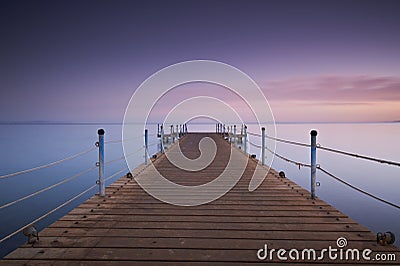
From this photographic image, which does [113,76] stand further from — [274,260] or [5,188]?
[274,260]

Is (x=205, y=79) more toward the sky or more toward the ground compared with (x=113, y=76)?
more toward the ground

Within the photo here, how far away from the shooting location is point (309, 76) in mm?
19750

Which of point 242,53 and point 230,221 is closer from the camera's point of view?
point 230,221

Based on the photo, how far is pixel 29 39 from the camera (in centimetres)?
1389

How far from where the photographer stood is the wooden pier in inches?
83.7

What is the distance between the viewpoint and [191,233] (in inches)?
103

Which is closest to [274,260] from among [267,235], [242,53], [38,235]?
Result: [267,235]

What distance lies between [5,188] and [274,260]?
12.7 meters

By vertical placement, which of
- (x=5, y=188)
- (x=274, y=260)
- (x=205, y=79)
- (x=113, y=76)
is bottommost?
(x=5, y=188)

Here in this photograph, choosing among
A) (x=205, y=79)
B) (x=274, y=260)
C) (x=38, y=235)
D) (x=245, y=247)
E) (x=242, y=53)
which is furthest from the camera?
(x=242, y=53)

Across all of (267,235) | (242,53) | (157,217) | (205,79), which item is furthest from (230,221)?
(242,53)

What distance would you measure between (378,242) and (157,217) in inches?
82.8

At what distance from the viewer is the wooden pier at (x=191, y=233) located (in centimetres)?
213

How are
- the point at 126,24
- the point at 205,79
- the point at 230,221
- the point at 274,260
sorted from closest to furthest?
1. the point at 274,260
2. the point at 230,221
3. the point at 205,79
4. the point at 126,24
